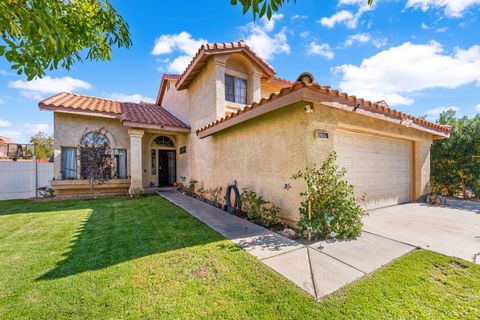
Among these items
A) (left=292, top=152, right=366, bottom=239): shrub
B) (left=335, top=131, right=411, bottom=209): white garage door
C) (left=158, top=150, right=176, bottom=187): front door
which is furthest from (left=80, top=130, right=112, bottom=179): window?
(left=335, top=131, right=411, bottom=209): white garage door

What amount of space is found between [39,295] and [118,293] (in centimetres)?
117

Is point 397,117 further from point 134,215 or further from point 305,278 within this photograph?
point 134,215

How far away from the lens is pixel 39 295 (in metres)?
2.96

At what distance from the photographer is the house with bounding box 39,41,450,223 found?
5.46m

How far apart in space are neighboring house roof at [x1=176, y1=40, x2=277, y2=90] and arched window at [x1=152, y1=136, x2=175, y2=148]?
16.5 feet

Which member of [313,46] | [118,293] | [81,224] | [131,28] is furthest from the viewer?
[313,46]

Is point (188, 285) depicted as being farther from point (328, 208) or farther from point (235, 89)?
point (235, 89)

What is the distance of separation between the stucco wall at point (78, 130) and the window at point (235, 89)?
298 inches

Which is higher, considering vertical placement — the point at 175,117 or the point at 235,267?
the point at 175,117

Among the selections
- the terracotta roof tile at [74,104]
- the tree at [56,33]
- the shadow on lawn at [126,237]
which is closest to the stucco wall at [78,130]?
the terracotta roof tile at [74,104]

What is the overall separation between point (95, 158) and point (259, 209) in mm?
10350

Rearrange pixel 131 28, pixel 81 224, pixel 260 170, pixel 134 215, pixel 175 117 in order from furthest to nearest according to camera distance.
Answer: pixel 175 117, pixel 134 215, pixel 260 170, pixel 81 224, pixel 131 28

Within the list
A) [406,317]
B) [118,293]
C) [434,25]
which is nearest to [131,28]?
[118,293]

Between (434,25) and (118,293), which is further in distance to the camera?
(434,25)
